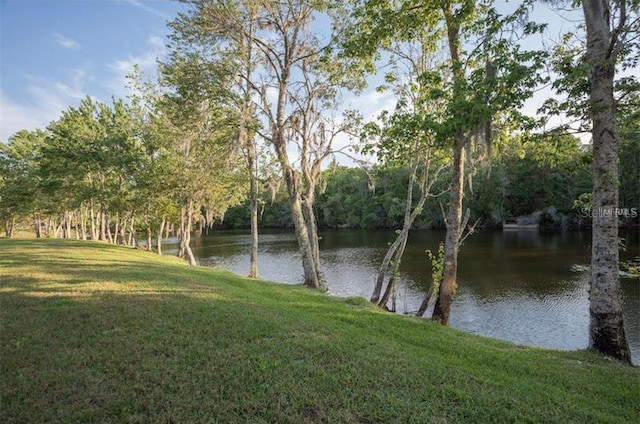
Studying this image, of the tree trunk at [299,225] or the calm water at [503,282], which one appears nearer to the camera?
the tree trunk at [299,225]

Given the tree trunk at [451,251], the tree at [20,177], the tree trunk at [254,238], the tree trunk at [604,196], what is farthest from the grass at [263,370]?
the tree at [20,177]

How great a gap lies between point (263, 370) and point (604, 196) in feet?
19.9

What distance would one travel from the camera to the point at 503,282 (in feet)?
71.9

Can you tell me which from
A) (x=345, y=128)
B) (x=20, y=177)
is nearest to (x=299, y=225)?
(x=345, y=128)

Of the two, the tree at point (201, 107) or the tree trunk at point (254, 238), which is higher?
the tree at point (201, 107)

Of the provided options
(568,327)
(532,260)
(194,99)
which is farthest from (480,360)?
(532,260)

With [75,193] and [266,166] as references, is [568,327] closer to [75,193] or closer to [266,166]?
[266,166]

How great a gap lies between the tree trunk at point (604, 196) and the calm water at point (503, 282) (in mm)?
6864

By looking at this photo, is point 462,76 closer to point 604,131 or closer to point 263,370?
point 604,131

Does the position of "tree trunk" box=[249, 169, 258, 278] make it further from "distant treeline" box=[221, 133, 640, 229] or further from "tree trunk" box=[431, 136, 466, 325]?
"distant treeline" box=[221, 133, 640, 229]

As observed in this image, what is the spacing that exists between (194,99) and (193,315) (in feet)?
33.6

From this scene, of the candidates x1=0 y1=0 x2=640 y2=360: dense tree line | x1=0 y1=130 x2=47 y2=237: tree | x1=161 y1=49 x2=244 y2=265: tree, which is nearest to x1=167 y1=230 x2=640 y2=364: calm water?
x1=0 y1=0 x2=640 y2=360: dense tree line

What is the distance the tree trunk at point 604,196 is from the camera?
623 cm

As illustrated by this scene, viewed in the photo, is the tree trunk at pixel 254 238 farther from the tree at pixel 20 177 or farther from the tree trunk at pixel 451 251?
the tree at pixel 20 177
